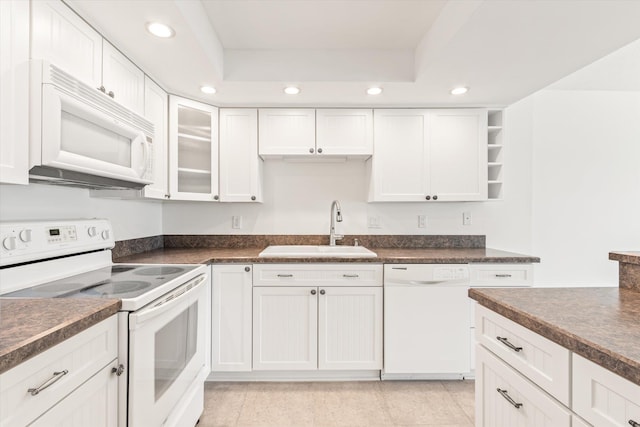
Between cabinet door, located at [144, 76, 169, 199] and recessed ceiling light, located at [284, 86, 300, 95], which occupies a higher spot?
recessed ceiling light, located at [284, 86, 300, 95]

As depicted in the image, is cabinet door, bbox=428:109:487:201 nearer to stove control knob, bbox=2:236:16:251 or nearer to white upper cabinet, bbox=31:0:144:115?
white upper cabinet, bbox=31:0:144:115

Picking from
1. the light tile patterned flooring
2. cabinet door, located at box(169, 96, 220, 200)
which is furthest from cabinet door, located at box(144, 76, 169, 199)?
the light tile patterned flooring

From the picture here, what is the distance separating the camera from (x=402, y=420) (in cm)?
191

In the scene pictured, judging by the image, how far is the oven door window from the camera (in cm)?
135

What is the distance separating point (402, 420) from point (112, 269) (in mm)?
1866

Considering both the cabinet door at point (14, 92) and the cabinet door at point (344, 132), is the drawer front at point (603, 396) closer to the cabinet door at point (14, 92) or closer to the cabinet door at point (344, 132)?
the cabinet door at point (14, 92)

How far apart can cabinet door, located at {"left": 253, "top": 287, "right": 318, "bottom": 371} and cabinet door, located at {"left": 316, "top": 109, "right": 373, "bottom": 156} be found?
44.6 inches

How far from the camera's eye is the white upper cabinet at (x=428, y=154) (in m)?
2.62

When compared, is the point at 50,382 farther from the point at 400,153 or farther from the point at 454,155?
the point at 454,155

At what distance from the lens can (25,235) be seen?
4.44 feet

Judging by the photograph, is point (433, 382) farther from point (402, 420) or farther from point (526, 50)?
point (526, 50)

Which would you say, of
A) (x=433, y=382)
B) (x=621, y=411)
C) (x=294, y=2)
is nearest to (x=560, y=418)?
(x=621, y=411)

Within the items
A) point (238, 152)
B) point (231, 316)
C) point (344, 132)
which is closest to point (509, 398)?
point (231, 316)

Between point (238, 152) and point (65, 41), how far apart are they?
1342mm
